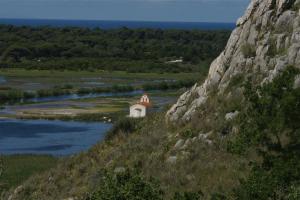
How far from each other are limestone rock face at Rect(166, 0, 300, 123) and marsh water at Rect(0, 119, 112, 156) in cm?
2047

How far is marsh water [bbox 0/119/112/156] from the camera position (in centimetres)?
4900

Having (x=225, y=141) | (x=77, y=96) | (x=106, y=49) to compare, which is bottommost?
(x=106, y=49)

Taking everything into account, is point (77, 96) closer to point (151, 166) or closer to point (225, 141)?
point (151, 166)

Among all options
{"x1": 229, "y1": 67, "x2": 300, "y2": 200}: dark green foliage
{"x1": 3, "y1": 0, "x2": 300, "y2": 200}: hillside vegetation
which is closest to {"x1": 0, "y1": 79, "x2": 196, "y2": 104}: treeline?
{"x1": 3, "y1": 0, "x2": 300, "y2": 200}: hillside vegetation

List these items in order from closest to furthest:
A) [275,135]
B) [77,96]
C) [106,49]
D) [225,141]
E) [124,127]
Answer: [275,135] → [225,141] → [124,127] → [77,96] → [106,49]

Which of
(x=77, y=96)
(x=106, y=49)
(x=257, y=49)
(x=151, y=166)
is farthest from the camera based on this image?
(x=106, y=49)

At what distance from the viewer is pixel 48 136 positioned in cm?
5562

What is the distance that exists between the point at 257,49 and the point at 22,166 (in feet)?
69.4

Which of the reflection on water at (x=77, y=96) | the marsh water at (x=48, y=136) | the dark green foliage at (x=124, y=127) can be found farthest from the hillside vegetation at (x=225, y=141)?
the reflection on water at (x=77, y=96)

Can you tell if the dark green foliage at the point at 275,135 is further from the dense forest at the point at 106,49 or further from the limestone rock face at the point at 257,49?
the dense forest at the point at 106,49

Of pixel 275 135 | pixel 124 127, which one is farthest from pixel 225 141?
pixel 124 127

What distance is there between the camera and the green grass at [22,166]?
3912 centimetres

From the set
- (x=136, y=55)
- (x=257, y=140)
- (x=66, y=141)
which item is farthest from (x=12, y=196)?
(x=136, y=55)

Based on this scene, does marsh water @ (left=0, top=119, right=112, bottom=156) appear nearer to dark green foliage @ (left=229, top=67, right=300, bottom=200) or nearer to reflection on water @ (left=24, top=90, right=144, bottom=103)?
reflection on water @ (left=24, top=90, right=144, bottom=103)
